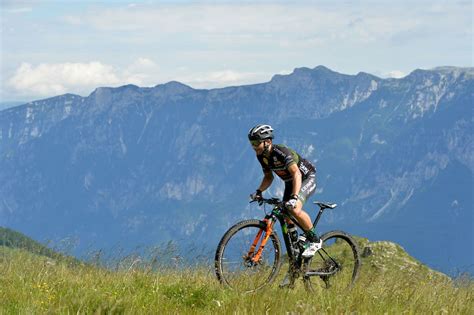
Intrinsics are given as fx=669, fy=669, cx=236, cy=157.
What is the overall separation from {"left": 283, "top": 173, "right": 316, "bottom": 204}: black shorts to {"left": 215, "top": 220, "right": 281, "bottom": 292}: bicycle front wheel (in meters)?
0.68

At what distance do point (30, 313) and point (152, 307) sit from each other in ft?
4.72

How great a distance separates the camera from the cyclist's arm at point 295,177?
983 cm

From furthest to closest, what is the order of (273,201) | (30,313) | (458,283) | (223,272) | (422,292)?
(458,283)
(273,201)
(223,272)
(422,292)
(30,313)

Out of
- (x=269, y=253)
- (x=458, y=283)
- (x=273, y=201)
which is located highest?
(x=273, y=201)

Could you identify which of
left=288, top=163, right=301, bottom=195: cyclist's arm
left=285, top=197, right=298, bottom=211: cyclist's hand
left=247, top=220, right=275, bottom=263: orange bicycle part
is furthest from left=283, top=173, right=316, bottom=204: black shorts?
left=247, top=220, right=275, bottom=263: orange bicycle part

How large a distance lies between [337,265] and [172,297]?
4431 millimetres

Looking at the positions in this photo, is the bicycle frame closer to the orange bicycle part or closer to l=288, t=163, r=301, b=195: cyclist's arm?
the orange bicycle part

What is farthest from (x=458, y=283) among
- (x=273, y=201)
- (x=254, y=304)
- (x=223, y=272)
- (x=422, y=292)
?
(x=254, y=304)

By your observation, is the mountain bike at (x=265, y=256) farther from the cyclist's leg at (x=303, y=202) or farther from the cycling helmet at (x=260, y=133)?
the cycling helmet at (x=260, y=133)

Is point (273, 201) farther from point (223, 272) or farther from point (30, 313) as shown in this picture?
point (30, 313)

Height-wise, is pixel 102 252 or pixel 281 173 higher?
pixel 281 173

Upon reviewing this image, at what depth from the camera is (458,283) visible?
36.0 ft

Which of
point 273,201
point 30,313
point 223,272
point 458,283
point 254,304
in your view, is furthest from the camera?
point 458,283

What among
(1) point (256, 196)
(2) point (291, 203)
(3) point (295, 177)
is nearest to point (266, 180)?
(1) point (256, 196)
